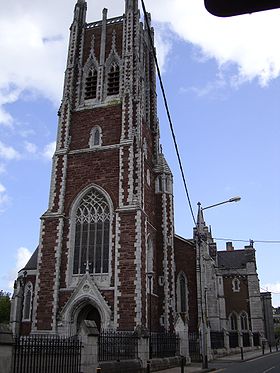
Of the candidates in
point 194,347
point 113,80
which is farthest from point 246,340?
point 113,80

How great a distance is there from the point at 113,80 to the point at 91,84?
1872 mm

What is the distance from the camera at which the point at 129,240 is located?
2594 centimetres

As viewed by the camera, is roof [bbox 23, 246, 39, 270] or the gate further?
roof [bbox 23, 246, 39, 270]

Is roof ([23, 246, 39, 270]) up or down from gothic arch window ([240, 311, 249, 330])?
up

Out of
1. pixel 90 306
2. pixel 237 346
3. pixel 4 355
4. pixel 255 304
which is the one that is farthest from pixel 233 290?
pixel 4 355

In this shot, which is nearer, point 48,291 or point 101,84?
point 48,291

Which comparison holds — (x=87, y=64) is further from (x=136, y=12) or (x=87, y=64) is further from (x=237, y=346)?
(x=237, y=346)

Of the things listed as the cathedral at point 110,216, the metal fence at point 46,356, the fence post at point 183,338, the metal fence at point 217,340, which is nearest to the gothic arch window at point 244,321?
the cathedral at point 110,216

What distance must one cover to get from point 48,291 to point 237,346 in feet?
65.5

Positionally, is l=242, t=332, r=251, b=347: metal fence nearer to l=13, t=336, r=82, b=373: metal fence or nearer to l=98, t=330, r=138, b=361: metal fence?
l=98, t=330, r=138, b=361: metal fence

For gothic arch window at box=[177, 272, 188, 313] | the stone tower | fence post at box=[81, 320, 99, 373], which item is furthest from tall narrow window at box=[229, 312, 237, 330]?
fence post at box=[81, 320, 99, 373]

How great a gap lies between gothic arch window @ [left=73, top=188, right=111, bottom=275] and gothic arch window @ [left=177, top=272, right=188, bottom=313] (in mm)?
→ 7814

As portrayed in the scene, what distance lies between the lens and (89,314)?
27219 mm

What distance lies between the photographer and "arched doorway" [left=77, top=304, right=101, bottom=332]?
86.7ft
